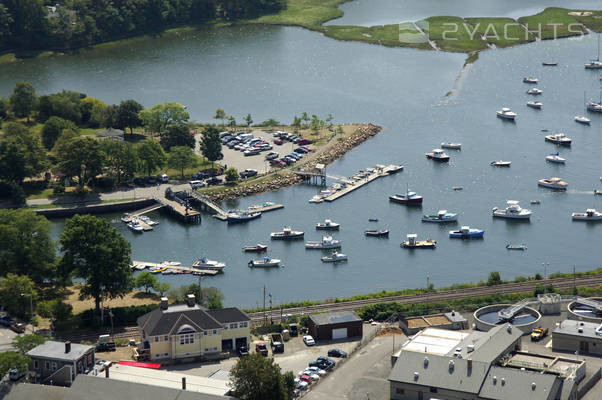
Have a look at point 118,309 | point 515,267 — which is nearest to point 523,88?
→ point 515,267

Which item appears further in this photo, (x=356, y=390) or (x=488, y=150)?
(x=488, y=150)

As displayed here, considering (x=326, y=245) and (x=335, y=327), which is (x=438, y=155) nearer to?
(x=326, y=245)

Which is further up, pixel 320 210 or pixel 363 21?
pixel 363 21

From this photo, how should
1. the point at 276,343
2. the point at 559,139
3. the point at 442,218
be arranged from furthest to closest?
the point at 559,139
the point at 442,218
the point at 276,343

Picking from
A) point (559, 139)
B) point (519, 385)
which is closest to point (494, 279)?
point (519, 385)

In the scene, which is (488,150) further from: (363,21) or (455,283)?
(363,21)

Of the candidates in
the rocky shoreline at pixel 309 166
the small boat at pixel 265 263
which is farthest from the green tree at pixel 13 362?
the rocky shoreline at pixel 309 166
